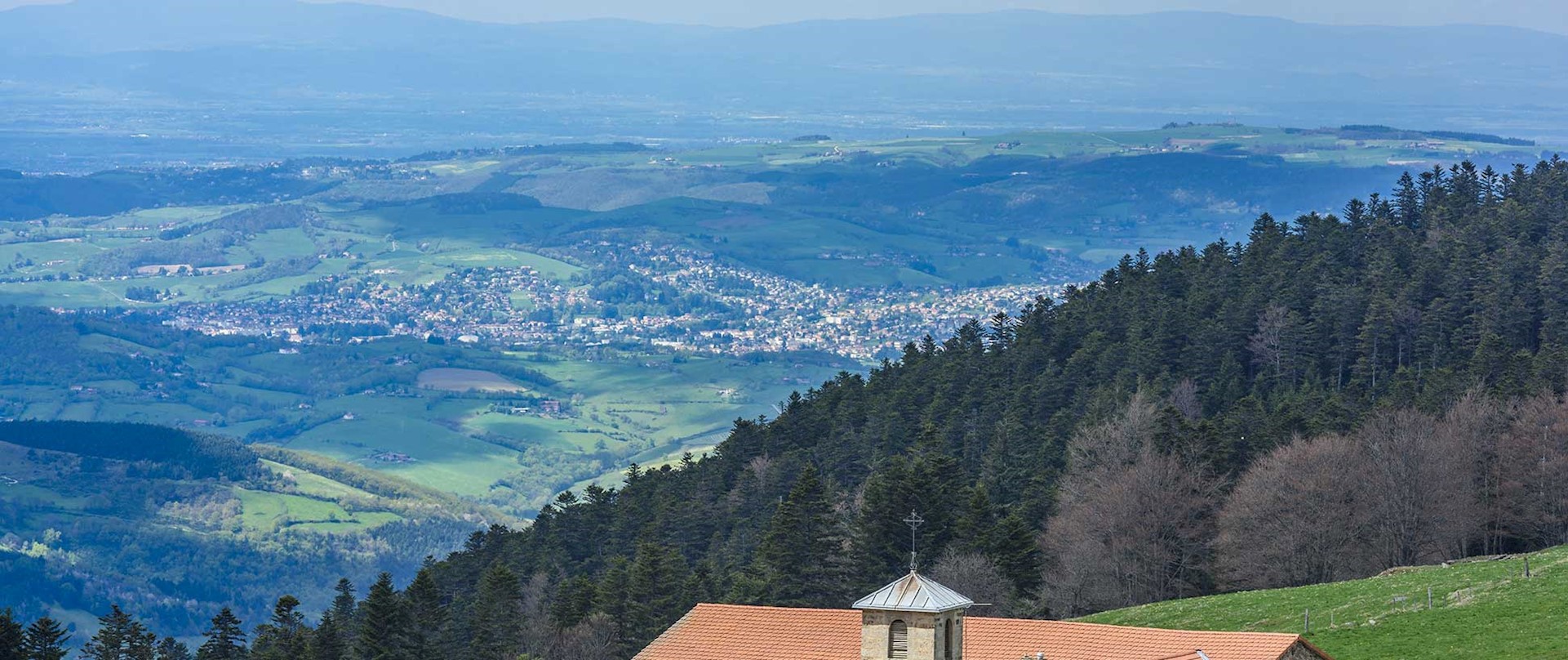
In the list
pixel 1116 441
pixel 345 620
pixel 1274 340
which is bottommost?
pixel 345 620

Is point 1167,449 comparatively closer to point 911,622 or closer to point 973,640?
point 973,640

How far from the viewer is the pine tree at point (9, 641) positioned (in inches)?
2317

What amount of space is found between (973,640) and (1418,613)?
38.9 feet

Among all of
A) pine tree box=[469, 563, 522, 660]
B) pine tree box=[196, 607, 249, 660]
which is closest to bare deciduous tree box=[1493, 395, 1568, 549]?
pine tree box=[469, 563, 522, 660]

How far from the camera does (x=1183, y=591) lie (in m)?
62.6

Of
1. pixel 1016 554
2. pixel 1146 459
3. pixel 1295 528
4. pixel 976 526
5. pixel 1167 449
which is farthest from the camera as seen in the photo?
pixel 1167 449

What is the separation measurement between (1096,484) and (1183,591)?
6.30m

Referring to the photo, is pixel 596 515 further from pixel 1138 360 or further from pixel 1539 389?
pixel 1539 389

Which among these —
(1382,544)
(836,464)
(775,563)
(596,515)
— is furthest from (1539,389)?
(596,515)

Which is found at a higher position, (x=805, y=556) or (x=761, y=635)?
(x=761, y=635)

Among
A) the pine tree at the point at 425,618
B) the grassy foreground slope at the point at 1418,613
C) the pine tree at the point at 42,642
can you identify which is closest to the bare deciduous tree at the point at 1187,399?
the grassy foreground slope at the point at 1418,613

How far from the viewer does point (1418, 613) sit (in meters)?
44.2

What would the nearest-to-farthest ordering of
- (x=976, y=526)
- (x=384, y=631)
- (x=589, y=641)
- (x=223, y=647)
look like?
(x=589, y=641) < (x=976, y=526) < (x=384, y=631) < (x=223, y=647)

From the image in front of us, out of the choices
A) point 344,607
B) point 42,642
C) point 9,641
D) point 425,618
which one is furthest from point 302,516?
point 9,641
